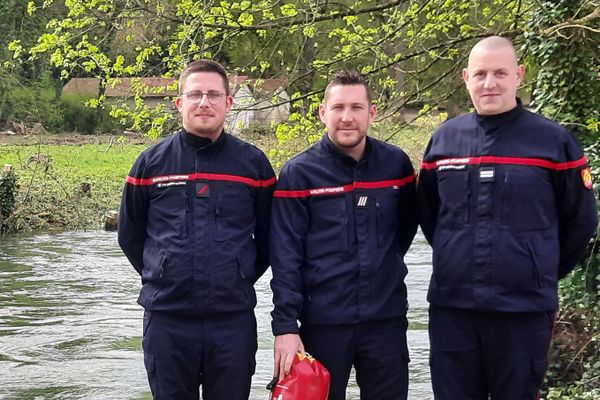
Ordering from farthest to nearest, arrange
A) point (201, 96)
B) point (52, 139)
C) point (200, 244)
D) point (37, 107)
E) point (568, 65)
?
point (37, 107)
point (52, 139)
point (568, 65)
point (201, 96)
point (200, 244)

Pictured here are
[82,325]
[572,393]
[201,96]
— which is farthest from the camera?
[82,325]

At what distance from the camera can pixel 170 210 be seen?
4012mm

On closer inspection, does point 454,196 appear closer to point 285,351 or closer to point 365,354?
point 365,354

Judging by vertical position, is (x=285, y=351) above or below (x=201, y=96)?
below

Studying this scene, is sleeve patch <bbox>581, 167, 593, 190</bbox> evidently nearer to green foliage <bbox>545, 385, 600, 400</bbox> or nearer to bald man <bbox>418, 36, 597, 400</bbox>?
bald man <bbox>418, 36, 597, 400</bbox>

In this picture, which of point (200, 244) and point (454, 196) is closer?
point (454, 196)

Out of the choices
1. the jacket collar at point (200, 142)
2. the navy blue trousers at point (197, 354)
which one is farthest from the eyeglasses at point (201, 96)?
the navy blue trousers at point (197, 354)

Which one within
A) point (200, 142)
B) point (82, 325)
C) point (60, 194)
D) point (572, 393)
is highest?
point (200, 142)

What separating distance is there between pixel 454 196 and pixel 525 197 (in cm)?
30

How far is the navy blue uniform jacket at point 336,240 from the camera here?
3.93 meters

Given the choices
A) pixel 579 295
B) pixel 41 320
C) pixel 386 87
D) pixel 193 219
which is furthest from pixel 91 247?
pixel 193 219

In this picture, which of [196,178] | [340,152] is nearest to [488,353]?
Result: [340,152]

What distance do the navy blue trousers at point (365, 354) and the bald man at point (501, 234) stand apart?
184mm

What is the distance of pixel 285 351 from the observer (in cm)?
386
